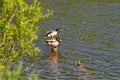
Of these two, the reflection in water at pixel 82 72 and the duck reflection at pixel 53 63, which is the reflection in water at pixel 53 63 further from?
the reflection in water at pixel 82 72

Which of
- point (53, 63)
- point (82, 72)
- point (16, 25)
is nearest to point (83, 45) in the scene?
point (53, 63)

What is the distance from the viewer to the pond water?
93.2 ft

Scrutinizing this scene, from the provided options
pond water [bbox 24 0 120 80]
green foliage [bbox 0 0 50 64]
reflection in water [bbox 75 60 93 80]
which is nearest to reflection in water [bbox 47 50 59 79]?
pond water [bbox 24 0 120 80]

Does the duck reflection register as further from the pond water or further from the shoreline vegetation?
the shoreline vegetation

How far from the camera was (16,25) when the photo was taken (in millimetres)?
17219

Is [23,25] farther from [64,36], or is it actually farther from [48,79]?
[64,36]

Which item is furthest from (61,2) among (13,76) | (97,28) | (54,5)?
(13,76)

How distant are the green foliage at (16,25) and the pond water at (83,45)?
306 centimetres

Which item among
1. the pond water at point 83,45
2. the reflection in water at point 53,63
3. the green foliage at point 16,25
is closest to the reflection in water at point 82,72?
the pond water at point 83,45

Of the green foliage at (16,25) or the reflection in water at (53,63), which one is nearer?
the green foliage at (16,25)

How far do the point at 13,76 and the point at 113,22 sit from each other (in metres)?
43.0

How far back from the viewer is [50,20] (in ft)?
173

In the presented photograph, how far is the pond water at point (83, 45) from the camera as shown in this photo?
2841 centimetres

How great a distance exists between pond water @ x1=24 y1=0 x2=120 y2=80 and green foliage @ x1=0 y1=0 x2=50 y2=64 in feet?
10.0
